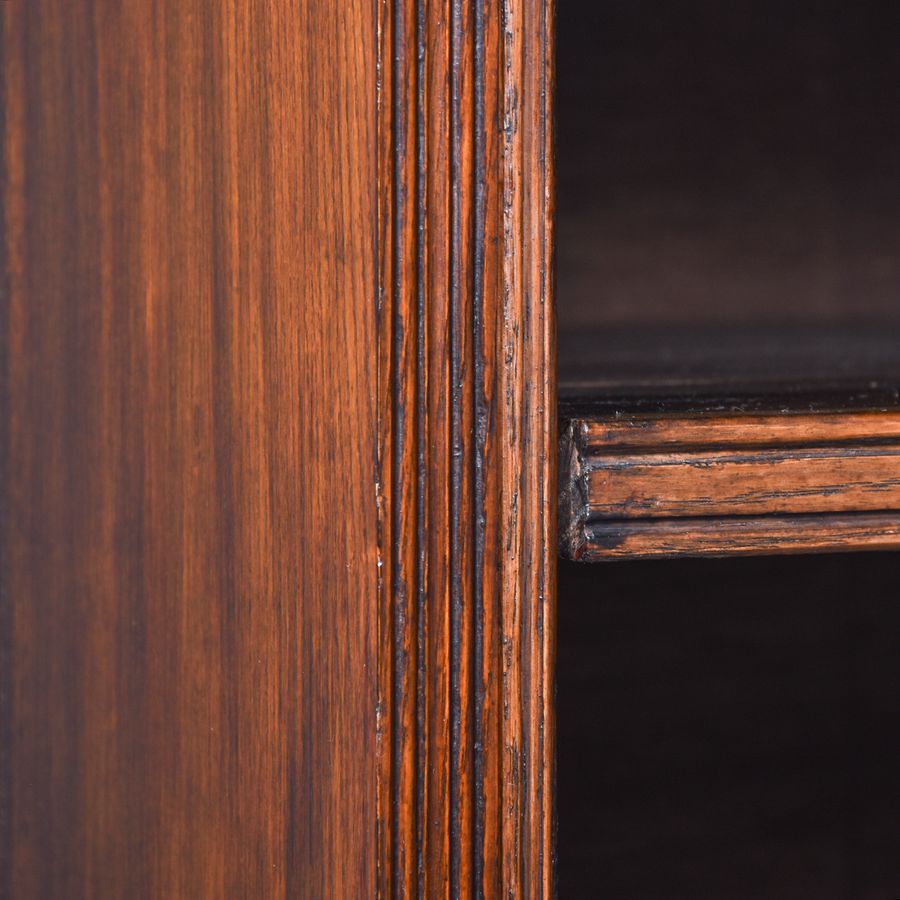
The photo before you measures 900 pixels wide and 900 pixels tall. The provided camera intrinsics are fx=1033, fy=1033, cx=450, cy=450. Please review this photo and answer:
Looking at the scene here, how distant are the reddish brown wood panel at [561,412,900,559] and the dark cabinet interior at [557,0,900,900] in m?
0.27

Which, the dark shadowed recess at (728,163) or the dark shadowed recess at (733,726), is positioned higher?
the dark shadowed recess at (728,163)

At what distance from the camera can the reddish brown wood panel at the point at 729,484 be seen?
0.29 metres

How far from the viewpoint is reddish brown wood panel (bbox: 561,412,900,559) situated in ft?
0.96

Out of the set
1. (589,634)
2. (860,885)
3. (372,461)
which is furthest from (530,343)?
(860,885)

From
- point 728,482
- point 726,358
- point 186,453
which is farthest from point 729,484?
point 726,358

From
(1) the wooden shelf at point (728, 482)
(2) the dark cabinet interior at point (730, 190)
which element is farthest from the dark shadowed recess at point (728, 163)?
(1) the wooden shelf at point (728, 482)

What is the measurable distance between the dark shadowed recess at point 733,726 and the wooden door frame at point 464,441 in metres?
0.33

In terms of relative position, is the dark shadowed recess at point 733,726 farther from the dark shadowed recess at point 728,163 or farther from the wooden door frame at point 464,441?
the wooden door frame at point 464,441

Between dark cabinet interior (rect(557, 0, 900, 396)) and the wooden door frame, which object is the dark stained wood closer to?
dark cabinet interior (rect(557, 0, 900, 396))

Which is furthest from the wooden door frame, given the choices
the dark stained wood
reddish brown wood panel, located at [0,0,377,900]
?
the dark stained wood

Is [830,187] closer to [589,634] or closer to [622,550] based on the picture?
[589,634]

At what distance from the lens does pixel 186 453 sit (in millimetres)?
295

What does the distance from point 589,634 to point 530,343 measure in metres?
0.37

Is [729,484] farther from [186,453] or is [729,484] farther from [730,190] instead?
[730,190]
